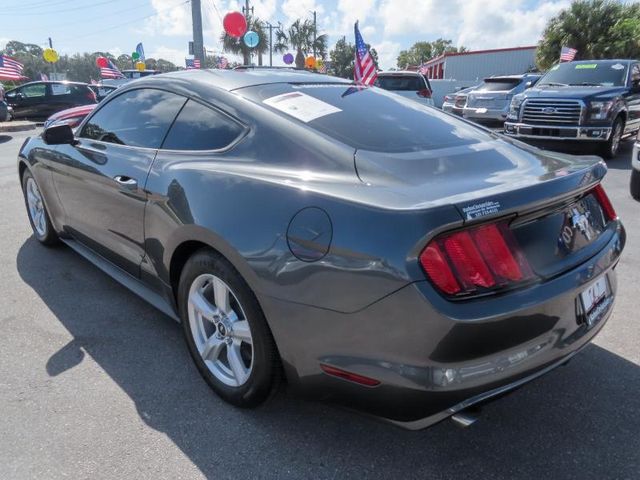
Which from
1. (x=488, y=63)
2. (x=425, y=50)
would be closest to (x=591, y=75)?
(x=488, y=63)

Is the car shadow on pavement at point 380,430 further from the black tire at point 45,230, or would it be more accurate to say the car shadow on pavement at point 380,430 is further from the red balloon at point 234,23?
the red balloon at point 234,23

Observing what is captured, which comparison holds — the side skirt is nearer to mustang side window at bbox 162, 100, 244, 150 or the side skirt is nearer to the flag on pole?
mustang side window at bbox 162, 100, 244, 150

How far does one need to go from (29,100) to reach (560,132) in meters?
17.3

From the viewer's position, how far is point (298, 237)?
191 cm

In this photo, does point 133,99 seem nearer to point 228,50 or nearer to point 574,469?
point 574,469

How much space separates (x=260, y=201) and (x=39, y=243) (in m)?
3.59

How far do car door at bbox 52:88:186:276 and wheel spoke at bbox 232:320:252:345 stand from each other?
0.88m

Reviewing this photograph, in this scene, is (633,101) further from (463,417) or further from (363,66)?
(463,417)

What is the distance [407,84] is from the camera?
13.6 meters

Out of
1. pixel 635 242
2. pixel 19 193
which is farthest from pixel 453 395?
pixel 19 193

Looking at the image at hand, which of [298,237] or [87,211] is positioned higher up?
[298,237]

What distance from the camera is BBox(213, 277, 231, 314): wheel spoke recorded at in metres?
2.33

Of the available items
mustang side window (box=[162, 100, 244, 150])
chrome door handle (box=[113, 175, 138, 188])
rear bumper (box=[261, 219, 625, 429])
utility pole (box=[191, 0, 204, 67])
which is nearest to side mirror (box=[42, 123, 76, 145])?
chrome door handle (box=[113, 175, 138, 188])

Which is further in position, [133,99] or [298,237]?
[133,99]
